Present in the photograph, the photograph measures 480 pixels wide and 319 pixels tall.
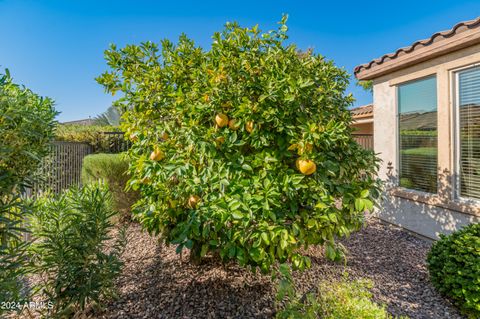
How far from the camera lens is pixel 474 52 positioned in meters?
4.21

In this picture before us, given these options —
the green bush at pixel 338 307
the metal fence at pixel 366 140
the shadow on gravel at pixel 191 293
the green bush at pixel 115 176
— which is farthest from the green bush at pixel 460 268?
the metal fence at pixel 366 140

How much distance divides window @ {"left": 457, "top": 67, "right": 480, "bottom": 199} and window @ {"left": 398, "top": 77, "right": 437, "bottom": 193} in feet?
1.48

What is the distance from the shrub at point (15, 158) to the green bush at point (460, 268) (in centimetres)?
441

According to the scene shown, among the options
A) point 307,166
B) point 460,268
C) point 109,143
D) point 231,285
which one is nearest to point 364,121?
point 460,268

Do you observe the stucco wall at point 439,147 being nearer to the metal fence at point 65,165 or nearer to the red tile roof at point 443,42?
the red tile roof at point 443,42

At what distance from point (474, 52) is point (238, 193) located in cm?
489

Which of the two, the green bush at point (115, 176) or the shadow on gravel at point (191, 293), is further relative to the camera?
the green bush at point (115, 176)

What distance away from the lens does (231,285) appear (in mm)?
3129

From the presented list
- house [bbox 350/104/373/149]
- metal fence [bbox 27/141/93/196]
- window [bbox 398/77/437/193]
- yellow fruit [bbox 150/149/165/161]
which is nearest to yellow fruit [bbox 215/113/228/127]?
yellow fruit [bbox 150/149/165/161]

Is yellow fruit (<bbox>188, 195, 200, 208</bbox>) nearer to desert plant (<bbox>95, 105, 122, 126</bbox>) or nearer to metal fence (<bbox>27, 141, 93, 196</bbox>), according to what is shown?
metal fence (<bbox>27, 141, 93, 196</bbox>)

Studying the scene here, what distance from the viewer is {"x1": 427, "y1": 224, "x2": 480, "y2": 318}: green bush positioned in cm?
287

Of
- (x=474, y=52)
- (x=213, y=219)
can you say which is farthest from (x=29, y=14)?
(x=474, y=52)

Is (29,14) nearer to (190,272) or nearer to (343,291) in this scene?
(190,272)

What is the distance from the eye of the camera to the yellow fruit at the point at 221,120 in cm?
266
